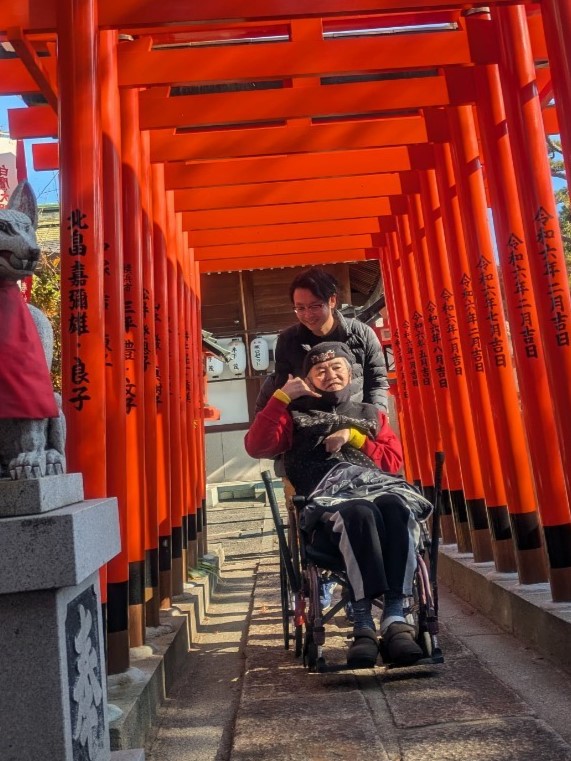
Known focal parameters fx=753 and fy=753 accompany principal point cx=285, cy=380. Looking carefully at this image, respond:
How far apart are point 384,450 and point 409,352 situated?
593 cm

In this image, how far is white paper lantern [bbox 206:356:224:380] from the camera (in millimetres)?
18516

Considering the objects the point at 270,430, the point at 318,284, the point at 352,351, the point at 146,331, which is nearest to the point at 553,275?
the point at 352,351

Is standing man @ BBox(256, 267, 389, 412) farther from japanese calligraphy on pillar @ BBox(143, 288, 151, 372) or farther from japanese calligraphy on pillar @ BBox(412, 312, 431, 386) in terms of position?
japanese calligraphy on pillar @ BBox(412, 312, 431, 386)

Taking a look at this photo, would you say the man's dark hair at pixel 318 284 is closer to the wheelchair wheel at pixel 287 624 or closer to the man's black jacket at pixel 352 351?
the man's black jacket at pixel 352 351

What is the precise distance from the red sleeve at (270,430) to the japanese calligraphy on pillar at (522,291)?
5.66 ft

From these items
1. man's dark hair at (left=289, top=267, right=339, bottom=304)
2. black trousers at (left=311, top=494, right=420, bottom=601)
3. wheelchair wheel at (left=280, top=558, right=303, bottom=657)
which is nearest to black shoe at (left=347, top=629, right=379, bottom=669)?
black trousers at (left=311, top=494, right=420, bottom=601)

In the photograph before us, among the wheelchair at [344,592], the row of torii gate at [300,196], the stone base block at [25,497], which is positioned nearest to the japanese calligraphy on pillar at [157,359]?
the row of torii gate at [300,196]

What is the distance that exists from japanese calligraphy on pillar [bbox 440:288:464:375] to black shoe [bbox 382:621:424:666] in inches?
174

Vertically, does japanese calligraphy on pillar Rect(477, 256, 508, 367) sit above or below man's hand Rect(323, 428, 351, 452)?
above

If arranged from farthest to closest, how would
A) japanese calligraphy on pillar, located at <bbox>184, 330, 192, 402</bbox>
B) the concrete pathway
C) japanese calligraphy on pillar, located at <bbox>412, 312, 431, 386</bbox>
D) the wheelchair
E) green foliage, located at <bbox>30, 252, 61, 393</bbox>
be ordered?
green foliage, located at <bbox>30, 252, 61, 393</bbox>
japanese calligraphy on pillar, located at <bbox>184, 330, 192, 402</bbox>
japanese calligraphy on pillar, located at <bbox>412, 312, 431, 386</bbox>
the wheelchair
the concrete pathway

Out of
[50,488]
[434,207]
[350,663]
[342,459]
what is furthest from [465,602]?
[50,488]

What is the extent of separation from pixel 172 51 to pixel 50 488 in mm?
4303

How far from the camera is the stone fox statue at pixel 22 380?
2371 millimetres

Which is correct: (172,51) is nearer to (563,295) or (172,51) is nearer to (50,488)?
(563,295)
